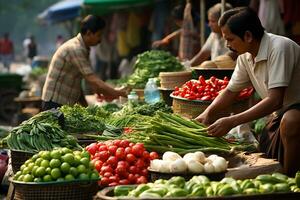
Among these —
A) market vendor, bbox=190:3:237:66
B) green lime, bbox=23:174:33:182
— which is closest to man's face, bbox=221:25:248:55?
green lime, bbox=23:174:33:182

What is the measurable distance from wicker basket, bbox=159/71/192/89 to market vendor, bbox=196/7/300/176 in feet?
9.09

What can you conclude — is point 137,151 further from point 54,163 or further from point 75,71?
point 75,71

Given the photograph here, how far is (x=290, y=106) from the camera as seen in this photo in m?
7.24

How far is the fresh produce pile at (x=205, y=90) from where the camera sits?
8844 mm

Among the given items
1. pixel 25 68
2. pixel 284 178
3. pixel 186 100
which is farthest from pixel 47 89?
pixel 25 68

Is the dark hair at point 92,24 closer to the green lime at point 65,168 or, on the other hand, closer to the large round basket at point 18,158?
the large round basket at point 18,158

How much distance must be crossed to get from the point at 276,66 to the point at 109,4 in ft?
45.6

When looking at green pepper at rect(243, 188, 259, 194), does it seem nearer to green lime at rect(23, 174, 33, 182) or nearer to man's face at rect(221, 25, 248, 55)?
green lime at rect(23, 174, 33, 182)

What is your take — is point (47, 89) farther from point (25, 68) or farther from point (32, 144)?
point (25, 68)

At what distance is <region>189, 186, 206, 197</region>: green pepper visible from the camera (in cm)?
556

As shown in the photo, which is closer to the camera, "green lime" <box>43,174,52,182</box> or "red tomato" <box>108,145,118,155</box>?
"green lime" <box>43,174,52,182</box>

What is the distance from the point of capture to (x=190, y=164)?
630 centimetres

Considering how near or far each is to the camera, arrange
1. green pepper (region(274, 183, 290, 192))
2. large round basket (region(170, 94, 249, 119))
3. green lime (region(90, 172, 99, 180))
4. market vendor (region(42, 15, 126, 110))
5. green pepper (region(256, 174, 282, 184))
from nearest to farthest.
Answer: green pepper (region(274, 183, 290, 192)) < green pepper (region(256, 174, 282, 184)) < green lime (region(90, 172, 99, 180)) < large round basket (region(170, 94, 249, 119)) < market vendor (region(42, 15, 126, 110))

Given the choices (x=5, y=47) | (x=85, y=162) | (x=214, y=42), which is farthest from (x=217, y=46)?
(x=5, y=47)
